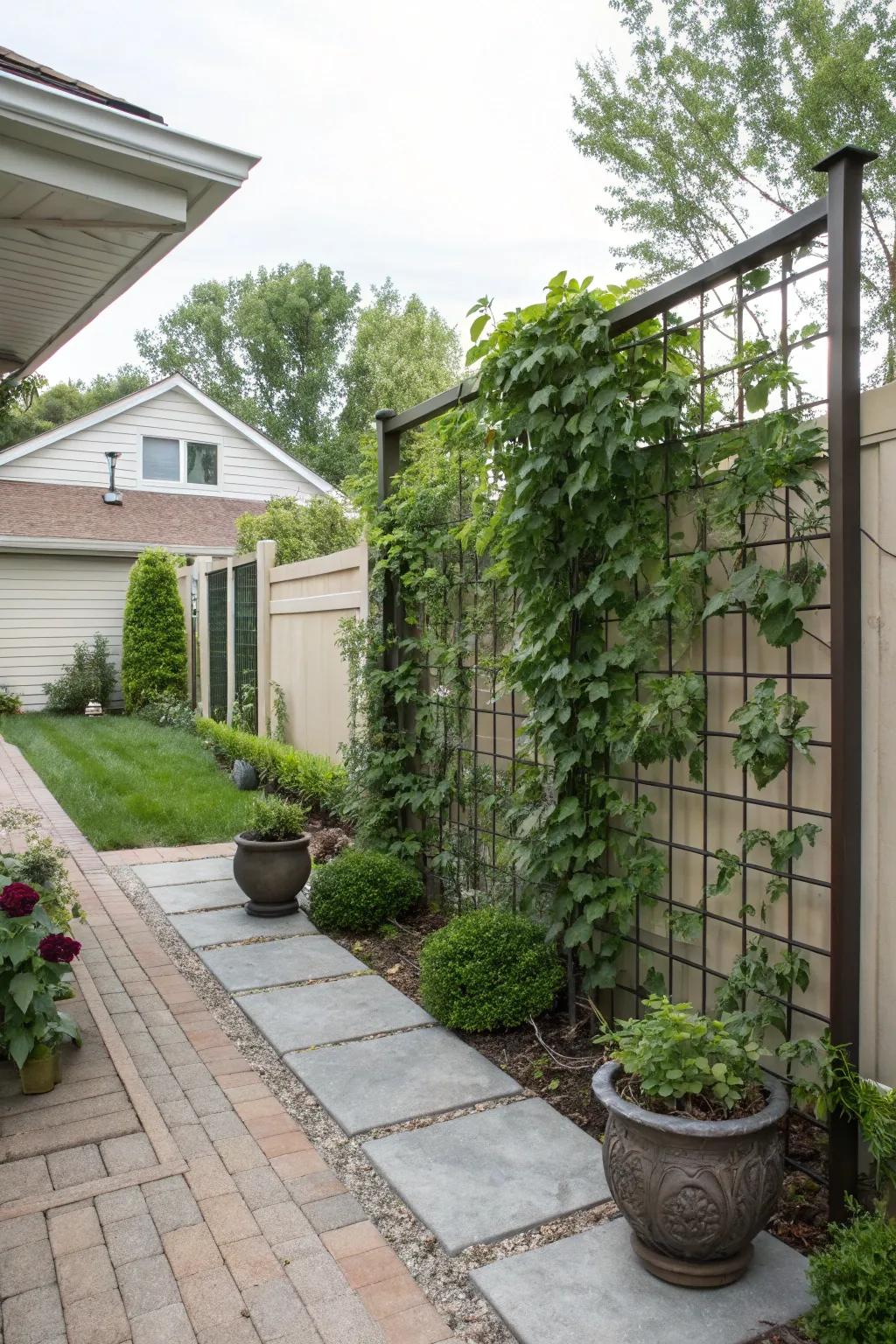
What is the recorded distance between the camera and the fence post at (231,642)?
9695mm

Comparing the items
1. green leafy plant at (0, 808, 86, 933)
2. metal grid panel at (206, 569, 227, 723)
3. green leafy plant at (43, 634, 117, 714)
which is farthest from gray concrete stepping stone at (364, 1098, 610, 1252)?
green leafy plant at (43, 634, 117, 714)

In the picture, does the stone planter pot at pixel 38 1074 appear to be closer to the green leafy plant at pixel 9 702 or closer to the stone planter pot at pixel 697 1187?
the stone planter pot at pixel 697 1187

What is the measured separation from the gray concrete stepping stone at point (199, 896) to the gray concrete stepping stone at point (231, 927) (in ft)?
0.35

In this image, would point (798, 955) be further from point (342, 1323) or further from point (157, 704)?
point (157, 704)

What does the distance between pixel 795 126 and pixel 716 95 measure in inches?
57.3

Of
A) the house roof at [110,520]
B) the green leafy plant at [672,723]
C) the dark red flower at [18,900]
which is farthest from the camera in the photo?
the house roof at [110,520]

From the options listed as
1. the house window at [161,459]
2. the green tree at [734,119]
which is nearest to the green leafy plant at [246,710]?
the house window at [161,459]

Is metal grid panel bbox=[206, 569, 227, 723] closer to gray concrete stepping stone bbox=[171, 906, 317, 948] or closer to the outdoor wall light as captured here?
the outdoor wall light

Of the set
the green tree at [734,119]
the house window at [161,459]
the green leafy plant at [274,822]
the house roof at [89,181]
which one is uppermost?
the green tree at [734,119]

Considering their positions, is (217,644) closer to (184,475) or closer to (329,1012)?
(184,475)

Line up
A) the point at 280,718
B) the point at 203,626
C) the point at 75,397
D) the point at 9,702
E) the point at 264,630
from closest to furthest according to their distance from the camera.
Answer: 1. the point at 280,718
2. the point at 264,630
3. the point at 203,626
4. the point at 9,702
5. the point at 75,397

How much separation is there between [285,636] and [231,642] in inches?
78.4

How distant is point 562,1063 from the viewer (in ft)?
10.5

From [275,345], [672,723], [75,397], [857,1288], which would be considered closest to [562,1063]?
[672,723]
